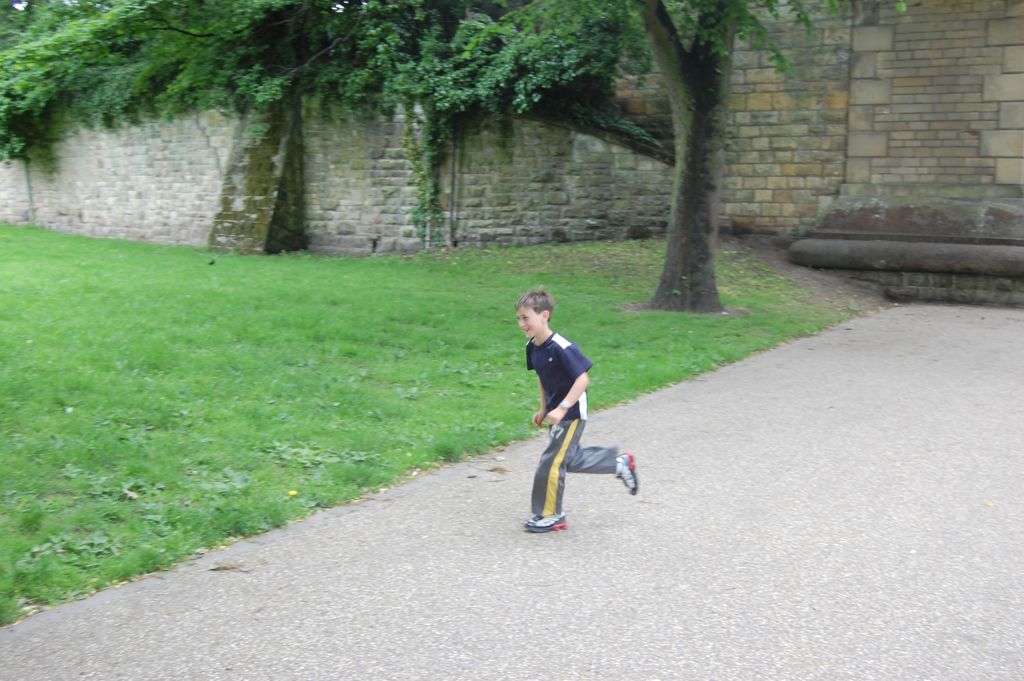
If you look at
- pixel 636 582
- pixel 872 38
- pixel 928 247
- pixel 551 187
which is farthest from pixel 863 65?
pixel 636 582

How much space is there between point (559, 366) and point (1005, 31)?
13.7 metres

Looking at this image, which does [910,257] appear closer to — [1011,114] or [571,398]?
[1011,114]

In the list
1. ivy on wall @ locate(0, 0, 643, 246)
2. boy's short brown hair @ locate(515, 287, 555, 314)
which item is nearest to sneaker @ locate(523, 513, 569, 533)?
boy's short brown hair @ locate(515, 287, 555, 314)

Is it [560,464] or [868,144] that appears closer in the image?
[560,464]

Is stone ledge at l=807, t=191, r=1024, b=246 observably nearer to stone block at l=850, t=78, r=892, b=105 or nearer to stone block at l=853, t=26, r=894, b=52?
stone block at l=850, t=78, r=892, b=105

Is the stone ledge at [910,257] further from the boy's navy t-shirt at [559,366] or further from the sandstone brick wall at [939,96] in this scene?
the boy's navy t-shirt at [559,366]

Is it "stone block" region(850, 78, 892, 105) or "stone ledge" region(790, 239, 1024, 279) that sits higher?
"stone block" region(850, 78, 892, 105)

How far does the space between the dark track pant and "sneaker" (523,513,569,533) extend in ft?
0.08

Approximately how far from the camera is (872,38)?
1659cm

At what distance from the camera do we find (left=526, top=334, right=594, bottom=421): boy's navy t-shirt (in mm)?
5137

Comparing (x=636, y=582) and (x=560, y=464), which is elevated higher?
(x=560, y=464)

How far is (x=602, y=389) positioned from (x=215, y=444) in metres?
3.51

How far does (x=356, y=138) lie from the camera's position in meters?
19.8

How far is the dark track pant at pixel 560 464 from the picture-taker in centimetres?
516
